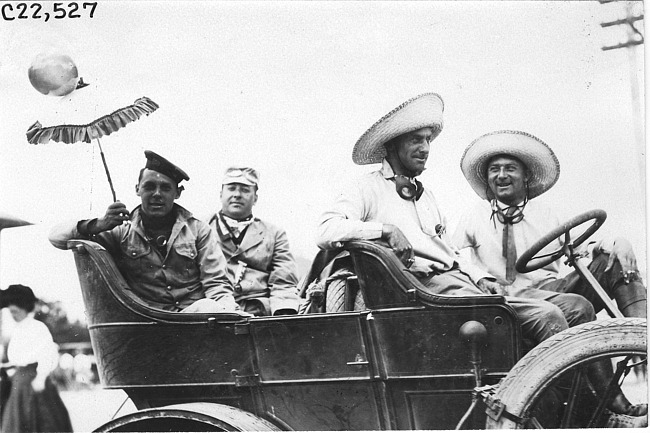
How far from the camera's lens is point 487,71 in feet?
14.0

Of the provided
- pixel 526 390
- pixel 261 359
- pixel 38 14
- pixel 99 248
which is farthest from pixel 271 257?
pixel 38 14

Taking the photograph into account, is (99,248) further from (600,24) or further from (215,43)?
(600,24)

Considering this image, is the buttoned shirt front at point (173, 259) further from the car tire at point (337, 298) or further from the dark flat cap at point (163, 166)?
the car tire at point (337, 298)

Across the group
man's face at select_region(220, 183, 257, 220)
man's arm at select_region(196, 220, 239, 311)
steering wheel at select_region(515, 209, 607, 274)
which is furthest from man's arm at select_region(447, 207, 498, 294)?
man's arm at select_region(196, 220, 239, 311)

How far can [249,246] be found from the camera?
4.31m

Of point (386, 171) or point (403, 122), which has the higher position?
point (403, 122)

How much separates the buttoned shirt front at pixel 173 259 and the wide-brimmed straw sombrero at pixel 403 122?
Result: 3.01 feet

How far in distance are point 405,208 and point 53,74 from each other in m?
2.00

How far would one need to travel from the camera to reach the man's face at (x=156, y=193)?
4297 millimetres

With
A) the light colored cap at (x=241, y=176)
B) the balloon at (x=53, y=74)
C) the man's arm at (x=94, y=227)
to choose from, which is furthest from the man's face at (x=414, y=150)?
the balloon at (x=53, y=74)

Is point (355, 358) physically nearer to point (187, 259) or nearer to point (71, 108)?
point (187, 259)

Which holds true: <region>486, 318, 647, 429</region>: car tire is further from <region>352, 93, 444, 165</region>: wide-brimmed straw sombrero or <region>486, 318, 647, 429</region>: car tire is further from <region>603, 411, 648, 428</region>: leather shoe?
<region>352, 93, 444, 165</region>: wide-brimmed straw sombrero

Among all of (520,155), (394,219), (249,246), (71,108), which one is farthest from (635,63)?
(71,108)

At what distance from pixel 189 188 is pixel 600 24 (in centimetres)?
231
